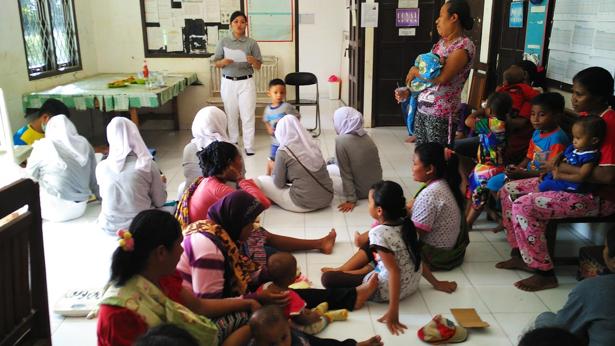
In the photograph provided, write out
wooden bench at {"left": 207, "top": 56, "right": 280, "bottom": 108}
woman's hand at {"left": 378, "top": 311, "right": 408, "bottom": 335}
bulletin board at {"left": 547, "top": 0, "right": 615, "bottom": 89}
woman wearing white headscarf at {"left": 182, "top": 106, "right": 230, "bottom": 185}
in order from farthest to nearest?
wooden bench at {"left": 207, "top": 56, "right": 280, "bottom": 108}, woman wearing white headscarf at {"left": 182, "top": 106, "right": 230, "bottom": 185}, bulletin board at {"left": 547, "top": 0, "right": 615, "bottom": 89}, woman's hand at {"left": 378, "top": 311, "right": 408, "bottom": 335}

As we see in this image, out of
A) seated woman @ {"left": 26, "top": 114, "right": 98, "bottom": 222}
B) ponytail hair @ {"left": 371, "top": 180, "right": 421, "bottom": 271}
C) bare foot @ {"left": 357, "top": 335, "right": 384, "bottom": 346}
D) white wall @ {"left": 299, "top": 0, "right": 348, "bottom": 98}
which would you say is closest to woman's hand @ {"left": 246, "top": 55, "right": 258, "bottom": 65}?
seated woman @ {"left": 26, "top": 114, "right": 98, "bottom": 222}

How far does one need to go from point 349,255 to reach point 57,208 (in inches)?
84.8

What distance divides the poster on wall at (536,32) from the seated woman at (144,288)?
131 inches

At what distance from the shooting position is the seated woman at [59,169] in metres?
3.64

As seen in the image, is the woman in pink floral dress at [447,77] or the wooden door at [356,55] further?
the wooden door at [356,55]

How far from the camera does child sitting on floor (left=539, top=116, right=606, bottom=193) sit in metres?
2.50

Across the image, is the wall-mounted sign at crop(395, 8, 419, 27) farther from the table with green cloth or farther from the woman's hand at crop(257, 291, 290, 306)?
the woman's hand at crop(257, 291, 290, 306)

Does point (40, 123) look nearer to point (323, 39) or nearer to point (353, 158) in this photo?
point (353, 158)

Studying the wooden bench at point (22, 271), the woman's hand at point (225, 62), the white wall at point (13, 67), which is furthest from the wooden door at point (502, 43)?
the white wall at point (13, 67)

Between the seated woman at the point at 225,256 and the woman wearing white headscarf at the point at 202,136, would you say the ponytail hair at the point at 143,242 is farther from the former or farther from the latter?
the woman wearing white headscarf at the point at 202,136

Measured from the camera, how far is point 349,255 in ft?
10.3

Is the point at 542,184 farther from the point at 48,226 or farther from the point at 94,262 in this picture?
the point at 48,226

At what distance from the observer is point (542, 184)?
111 inches

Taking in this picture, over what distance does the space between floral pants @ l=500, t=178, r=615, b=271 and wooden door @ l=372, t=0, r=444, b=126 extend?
3.91 m
